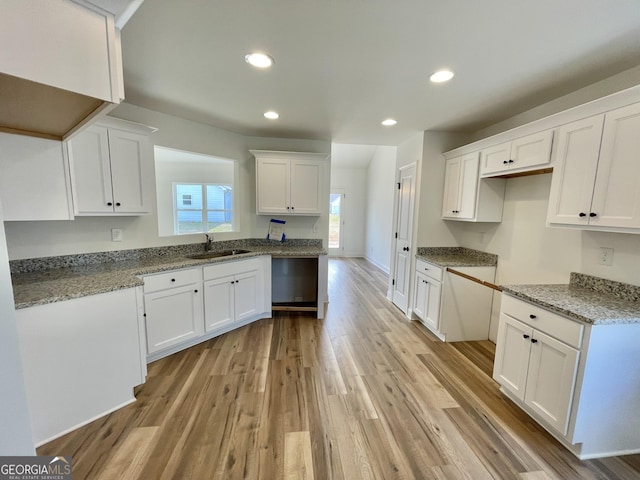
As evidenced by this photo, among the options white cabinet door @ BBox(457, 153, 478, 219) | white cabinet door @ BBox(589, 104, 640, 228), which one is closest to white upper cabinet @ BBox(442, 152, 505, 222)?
white cabinet door @ BBox(457, 153, 478, 219)

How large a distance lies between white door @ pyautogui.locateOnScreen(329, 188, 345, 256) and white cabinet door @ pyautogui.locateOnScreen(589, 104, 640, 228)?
21.0 ft

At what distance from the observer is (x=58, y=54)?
2.73 feet

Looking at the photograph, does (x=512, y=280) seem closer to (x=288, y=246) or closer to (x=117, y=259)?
(x=288, y=246)

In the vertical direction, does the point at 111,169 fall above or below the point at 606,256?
above

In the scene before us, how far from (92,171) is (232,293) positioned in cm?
173

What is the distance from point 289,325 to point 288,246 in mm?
1119

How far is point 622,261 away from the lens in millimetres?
1812

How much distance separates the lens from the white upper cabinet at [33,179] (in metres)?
1.60

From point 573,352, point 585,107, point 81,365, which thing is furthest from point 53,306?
point 585,107

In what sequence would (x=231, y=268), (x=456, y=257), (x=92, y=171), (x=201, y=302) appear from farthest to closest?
(x=456, y=257)
(x=231, y=268)
(x=201, y=302)
(x=92, y=171)

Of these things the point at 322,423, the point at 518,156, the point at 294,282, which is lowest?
the point at 322,423

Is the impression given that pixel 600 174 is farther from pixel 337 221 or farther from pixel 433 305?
pixel 337 221

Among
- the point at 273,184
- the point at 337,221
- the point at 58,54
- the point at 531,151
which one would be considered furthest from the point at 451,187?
the point at 337,221

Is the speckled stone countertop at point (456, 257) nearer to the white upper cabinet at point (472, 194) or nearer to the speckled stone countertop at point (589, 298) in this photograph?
the white upper cabinet at point (472, 194)
